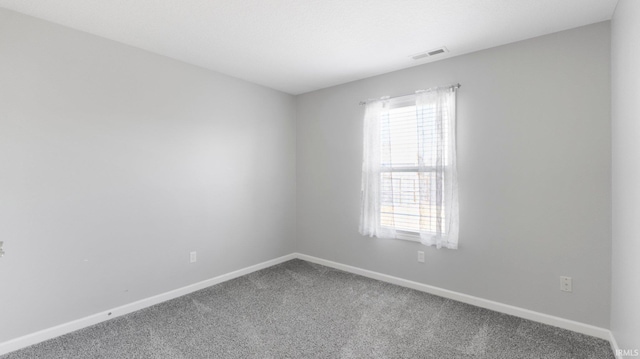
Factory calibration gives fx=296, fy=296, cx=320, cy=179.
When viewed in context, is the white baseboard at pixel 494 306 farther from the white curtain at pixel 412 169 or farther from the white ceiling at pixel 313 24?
the white ceiling at pixel 313 24

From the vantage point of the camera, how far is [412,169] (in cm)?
324

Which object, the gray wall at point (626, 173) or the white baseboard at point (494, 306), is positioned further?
the white baseboard at point (494, 306)

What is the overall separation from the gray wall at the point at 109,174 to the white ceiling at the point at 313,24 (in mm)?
300

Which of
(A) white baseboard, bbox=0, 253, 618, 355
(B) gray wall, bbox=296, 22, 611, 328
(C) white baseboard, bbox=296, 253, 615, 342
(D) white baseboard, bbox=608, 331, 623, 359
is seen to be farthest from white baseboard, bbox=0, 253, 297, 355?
(D) white baseboard, bbox=608, 331, 623, 359

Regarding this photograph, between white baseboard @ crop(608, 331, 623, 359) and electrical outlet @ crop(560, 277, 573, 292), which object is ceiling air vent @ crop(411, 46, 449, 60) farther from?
white baseboard @ crop(608, 331, 623, 359)

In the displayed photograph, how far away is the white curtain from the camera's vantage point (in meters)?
2.97

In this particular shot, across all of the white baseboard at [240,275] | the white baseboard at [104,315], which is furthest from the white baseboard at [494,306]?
Answer: the white baseboard at [104,315]

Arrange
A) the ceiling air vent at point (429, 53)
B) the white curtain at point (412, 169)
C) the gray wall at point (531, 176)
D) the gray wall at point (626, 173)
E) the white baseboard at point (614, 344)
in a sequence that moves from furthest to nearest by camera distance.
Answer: the white curtain at point (412, 169)
the ceiling air vent at point (429, 53)
the gray wall at point (531, 176)
the white baseboard at point (614, 344)
the gray wall at point (626, 173)

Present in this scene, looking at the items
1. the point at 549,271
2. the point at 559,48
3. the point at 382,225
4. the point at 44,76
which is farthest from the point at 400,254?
the point at 44,76

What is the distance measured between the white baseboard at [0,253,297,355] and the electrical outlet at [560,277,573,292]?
319 cm

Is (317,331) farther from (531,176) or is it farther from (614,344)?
(531,176)

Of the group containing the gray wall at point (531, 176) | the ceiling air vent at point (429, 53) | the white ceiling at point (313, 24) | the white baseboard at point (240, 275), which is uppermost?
the white ceiling at point (313, 24)

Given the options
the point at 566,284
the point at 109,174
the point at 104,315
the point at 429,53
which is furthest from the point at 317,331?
the point at 429,53

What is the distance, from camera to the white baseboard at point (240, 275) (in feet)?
7.23
